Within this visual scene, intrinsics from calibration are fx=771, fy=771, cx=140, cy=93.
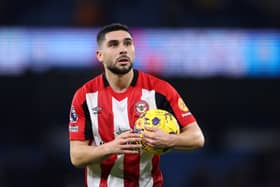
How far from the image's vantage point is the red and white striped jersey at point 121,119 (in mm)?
6270

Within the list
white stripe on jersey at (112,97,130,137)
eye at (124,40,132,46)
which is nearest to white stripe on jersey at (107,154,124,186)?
white stripe on jersey at (112,97,130,137)

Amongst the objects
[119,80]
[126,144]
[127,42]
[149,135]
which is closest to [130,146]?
[126,144]

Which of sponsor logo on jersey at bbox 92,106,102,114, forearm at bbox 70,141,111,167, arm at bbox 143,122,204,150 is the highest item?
sponsor logo on jersey at bbox 92,106,102,114

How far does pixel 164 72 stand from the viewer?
13141 millimetres

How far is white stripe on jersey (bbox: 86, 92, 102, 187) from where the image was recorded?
→ 630 centimetres

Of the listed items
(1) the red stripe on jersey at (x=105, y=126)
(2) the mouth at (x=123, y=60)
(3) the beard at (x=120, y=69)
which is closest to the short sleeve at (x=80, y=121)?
(1) the red stripe on jersey at (x=105, y=126)

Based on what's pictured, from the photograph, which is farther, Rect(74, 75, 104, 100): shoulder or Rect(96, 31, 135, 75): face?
Rect(74, 75, 104, 100): shoulder

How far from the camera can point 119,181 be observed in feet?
20.8

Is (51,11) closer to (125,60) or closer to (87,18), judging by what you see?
(87,18)

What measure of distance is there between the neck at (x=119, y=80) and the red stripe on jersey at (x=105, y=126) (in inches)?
3.8

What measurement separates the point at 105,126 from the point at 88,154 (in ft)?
1.15

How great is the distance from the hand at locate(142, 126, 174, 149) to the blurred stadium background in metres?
6.91

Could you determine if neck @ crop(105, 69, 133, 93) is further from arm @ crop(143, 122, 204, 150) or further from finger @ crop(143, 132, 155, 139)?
finger @ crop(143, 132, 155, 139)

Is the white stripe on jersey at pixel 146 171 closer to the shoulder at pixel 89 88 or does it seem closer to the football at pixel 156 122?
the football at pixel 156 122
